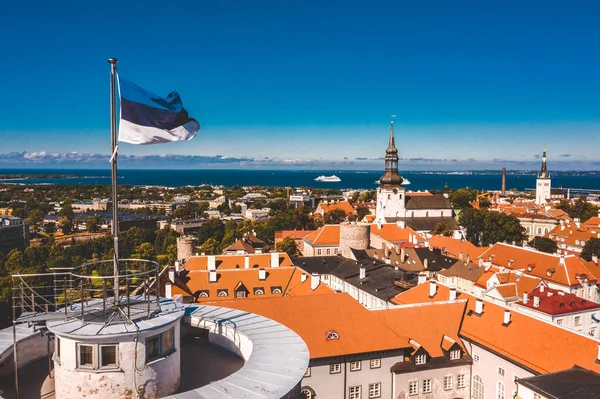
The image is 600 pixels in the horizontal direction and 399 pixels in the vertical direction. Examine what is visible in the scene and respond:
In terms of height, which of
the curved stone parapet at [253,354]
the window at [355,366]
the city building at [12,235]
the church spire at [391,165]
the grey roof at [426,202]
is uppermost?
the church spire at [391,165]

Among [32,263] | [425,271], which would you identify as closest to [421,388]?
[425,271]

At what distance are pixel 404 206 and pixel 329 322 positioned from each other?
6992 cm

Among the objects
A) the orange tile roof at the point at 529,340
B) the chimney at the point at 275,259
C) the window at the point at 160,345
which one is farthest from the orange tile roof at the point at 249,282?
the window at the point at 160,345

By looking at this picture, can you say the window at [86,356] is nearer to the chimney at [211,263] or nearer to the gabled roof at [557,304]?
the gabled roof at [557,304]

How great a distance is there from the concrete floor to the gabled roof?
26.7m

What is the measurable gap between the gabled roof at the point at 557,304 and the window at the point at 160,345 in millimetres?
28718

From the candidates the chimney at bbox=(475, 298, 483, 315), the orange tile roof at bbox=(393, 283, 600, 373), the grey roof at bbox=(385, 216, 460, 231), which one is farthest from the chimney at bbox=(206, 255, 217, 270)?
the grey roof at bbox=(385, 216, 460, 231)

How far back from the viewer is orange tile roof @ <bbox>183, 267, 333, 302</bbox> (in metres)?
34.4

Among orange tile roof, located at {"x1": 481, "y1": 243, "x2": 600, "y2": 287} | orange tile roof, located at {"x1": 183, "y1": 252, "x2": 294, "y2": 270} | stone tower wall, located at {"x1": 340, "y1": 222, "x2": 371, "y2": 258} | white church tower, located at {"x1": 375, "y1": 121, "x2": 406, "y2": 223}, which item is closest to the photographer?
orange tile roof, located at {"x1": 183, "y1": 252, "x2": 294, "y2": 270}

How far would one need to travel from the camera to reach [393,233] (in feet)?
222

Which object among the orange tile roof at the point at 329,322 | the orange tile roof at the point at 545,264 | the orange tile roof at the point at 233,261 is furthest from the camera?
the orange tile roof at the point at 545,264

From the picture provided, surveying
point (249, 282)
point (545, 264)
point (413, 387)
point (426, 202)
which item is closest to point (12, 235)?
point (249, 282)

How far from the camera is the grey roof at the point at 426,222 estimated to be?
87000mm

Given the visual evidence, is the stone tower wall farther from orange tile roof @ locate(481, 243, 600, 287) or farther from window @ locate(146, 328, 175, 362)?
window @ locate(146, 328, 175, 362)
